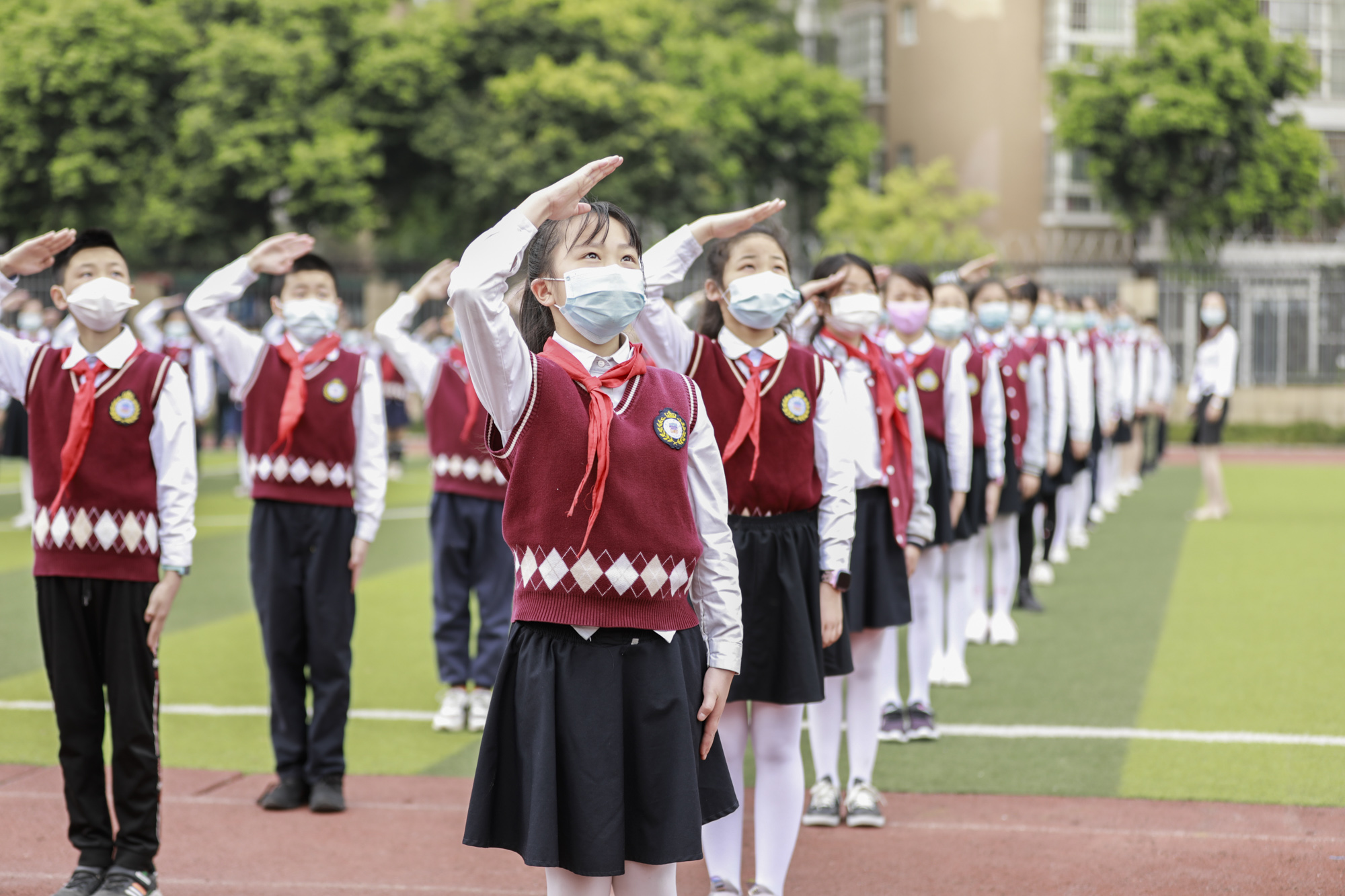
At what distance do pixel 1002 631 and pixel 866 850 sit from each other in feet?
13.5

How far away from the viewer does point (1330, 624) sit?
9.48 meters

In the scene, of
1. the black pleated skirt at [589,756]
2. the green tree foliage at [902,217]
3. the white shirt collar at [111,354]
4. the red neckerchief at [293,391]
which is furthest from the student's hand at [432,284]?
the green tree foliage at [902,217]

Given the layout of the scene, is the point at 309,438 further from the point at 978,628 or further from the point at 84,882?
the point at 978,628

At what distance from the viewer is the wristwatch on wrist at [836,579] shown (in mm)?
4465

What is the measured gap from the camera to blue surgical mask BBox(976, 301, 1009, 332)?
8.65m

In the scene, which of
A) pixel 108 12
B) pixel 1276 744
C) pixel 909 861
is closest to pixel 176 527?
pixel 909 861

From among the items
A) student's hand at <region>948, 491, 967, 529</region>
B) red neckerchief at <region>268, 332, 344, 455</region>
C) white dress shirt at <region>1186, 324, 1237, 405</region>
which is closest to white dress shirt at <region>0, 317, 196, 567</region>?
red neckerchief at <region>268, 332, 344, 455</region>

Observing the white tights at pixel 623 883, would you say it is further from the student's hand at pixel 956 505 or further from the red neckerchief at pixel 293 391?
the student's hand at pixel 956 505

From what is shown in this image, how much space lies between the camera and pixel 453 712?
23.6ft

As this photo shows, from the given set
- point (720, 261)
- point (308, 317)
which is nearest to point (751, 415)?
point (720, 261)

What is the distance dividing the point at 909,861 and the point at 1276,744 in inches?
93.6

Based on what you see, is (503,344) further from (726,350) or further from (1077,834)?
(1077,834)

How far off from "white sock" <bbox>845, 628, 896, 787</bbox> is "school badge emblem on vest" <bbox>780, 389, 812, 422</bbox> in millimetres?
1468

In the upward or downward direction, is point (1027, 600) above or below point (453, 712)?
below
